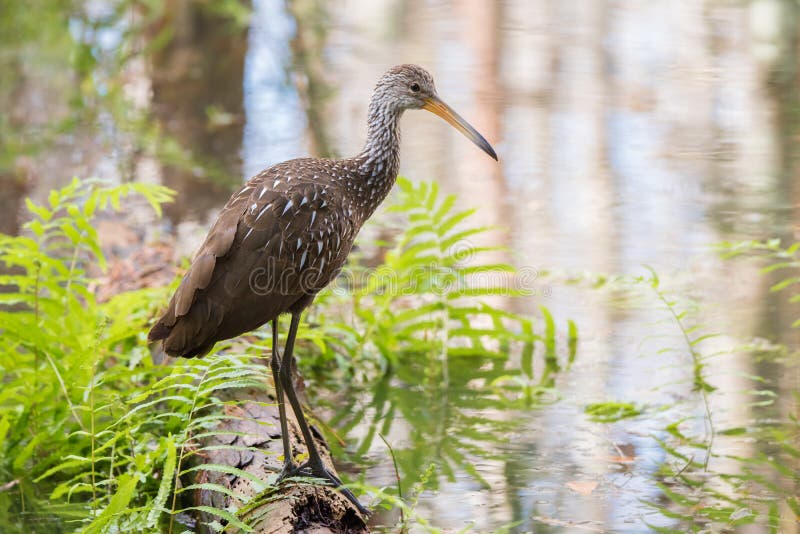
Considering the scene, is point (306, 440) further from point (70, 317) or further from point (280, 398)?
point (70, 317)

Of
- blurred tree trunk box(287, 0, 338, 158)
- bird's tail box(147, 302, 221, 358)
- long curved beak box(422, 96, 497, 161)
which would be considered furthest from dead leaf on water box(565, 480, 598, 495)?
blurred tree trunk box(287, 0, 338, 158)

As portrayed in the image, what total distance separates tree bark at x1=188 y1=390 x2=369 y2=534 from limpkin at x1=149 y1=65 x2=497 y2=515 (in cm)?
19

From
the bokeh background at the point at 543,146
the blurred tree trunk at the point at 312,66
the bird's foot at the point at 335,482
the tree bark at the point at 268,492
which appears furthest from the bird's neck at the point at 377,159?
the blurred tree trunk at the point at 312,66

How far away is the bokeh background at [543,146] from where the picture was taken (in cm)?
612

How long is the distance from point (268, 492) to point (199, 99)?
386 inches

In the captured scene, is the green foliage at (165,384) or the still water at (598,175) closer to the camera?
the green foliage at (165,384)

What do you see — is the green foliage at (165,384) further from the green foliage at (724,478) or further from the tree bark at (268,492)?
the green foliage at (724,478)

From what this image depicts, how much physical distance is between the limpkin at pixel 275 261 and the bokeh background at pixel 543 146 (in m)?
1.23

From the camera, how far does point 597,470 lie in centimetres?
565

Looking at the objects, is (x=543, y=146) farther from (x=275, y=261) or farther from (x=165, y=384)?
(x=275, y=261)

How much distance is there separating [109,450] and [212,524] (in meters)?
1.42

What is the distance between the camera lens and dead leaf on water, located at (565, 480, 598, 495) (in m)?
5.39

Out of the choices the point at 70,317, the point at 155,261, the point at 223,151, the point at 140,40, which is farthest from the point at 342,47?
the point at 70,317

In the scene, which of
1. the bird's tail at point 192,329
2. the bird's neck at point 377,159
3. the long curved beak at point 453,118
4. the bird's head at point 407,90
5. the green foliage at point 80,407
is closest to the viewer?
the bird's tail at point 192,329
